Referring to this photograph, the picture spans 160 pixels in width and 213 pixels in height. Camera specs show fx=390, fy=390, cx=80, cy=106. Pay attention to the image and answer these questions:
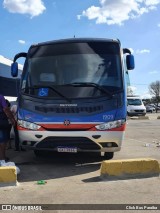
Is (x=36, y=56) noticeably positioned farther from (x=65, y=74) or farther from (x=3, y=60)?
(x=3, y=60)

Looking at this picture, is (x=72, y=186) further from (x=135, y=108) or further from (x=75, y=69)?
(x=135, y=108)

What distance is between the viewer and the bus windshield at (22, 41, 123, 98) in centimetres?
872

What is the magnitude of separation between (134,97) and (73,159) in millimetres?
28617

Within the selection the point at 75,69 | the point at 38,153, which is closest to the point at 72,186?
the point at 75,69

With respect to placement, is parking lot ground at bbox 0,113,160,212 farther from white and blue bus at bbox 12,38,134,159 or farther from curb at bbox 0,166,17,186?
white and blue bus at bbox 12,38,134,159

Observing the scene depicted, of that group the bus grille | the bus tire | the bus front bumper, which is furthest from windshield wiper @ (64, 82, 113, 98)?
the bus tire

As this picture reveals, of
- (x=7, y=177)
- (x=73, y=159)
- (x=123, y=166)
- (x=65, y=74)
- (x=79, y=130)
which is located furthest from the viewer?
(x=73, y=159)

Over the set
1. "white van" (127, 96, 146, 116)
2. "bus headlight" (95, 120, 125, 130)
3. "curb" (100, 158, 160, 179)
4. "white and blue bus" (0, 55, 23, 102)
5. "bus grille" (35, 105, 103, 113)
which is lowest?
"white van" (127, 96, 146, 116)

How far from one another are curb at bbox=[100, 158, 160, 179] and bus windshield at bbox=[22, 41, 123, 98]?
5.67 ft

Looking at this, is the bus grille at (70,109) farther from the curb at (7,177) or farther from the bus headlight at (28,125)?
the curb at (7,177)

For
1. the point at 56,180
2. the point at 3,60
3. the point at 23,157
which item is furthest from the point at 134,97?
the point at 56,180

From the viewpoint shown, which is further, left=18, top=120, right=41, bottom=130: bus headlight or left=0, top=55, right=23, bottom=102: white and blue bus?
left=0, top=55, right=23, bottom=102: white and blue bus

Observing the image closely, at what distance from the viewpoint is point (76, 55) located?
9.23 meters

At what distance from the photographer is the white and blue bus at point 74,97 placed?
8406mm
